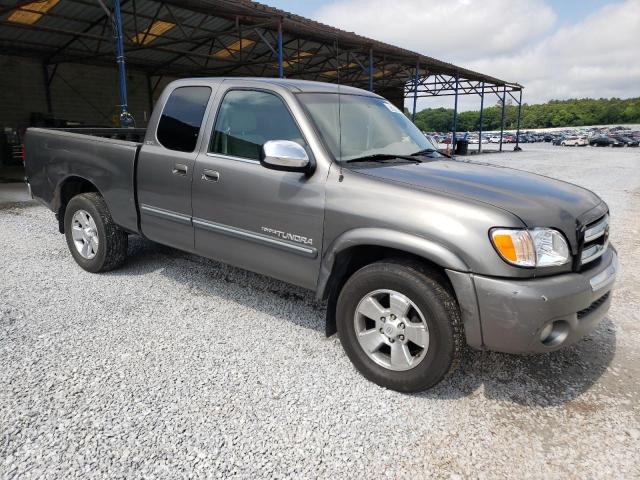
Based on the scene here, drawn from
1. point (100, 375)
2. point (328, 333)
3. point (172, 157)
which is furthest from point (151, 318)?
point (328, 333)

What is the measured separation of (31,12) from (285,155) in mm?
15093

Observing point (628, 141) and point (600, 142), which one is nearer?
point (628, 141)

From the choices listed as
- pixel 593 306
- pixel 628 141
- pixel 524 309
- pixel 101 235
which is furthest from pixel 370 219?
pixel 628 141

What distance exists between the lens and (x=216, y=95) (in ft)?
11.5

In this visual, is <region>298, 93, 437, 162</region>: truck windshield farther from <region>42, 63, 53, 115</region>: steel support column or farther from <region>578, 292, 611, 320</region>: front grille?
<region>42, 63, 53, 115</region>: steel support column

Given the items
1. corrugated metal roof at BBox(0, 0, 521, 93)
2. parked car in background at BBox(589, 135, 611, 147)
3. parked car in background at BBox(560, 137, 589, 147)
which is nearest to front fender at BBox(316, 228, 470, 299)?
corrugated metal roof at BBox(0, 0, 521, 93)

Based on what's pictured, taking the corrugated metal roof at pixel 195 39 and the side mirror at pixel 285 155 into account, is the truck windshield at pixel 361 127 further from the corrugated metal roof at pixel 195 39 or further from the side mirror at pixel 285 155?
the corrugated metal roof at pixel 195 39

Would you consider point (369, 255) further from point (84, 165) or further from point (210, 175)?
point (84, 165)

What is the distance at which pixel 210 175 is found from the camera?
3379 mm

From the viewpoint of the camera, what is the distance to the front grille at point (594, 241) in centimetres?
253

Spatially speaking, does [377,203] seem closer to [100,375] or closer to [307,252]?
[307,252]

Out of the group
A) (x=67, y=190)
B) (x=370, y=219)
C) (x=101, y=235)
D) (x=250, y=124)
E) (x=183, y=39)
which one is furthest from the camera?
(x=183, y=39)

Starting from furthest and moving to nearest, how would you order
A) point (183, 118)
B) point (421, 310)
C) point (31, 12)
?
1. point (31, 12)
2. point (183, 118)
3. point (421, 310)

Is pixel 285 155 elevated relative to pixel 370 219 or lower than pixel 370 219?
elevated
